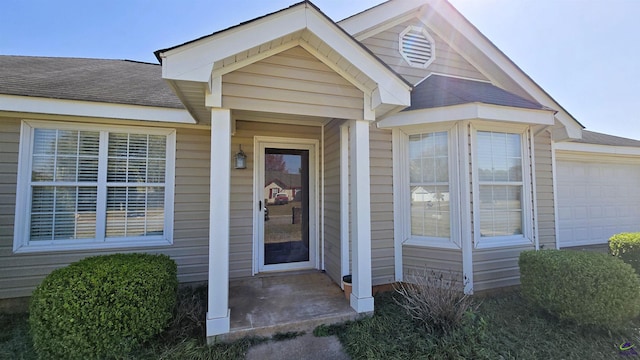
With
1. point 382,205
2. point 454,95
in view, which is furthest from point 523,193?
point 382,205

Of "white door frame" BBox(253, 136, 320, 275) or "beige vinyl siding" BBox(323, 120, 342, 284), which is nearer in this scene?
"beige vinyl siding" BBox(323, 120, 342, 284)

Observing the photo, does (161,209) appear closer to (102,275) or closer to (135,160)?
(135,160)

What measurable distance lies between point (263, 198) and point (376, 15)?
3835 millimetres

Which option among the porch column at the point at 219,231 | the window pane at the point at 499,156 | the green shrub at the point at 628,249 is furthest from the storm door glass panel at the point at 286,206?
the green shrub at the point at 628,249

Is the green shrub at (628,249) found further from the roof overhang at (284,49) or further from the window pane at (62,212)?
the window pane at (62,212)

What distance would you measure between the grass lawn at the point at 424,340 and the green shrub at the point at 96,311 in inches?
9.7

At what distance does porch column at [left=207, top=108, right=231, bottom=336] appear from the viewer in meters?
2.83

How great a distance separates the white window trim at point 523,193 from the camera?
414cm

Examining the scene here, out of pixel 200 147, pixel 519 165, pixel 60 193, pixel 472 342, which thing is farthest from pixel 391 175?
pixel 60 193

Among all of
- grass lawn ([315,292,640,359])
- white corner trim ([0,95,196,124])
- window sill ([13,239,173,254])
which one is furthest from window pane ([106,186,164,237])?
grass lawn ([315,292,640,359])

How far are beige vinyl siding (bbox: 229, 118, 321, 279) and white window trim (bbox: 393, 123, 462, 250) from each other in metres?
2.47

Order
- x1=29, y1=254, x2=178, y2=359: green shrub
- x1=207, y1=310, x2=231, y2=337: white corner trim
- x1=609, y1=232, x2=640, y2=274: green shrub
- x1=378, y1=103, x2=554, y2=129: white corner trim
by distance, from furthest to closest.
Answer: x1=609, y1=232, x2=640, y2=274: green shrub → x1=378, y1=103, x2=554, y2=129: white corner trim → x1=207, y1=310, x2=231, y2=337: white corner trim → x1=29, y1=254, x2=178, y2=359: green shrub

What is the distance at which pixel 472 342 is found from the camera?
111 inches

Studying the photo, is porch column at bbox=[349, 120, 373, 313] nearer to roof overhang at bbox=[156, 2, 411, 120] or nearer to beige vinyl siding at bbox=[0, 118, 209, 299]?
roof overhang at bbox=[156, 2, 411, 120]
